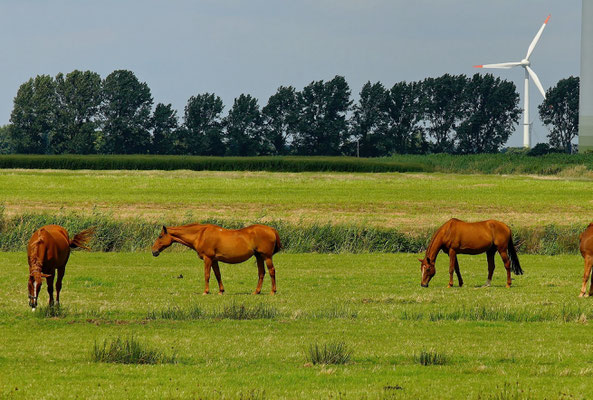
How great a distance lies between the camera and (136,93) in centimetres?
18800

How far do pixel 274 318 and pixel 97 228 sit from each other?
23806mm

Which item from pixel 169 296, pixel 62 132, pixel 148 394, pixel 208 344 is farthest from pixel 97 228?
pixel 62 132

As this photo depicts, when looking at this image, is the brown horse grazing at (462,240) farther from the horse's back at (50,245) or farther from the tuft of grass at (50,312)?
the tuft of grass at (50,312)

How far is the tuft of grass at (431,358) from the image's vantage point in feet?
55.4

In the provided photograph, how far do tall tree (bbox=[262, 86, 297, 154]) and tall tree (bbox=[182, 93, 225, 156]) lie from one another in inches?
397

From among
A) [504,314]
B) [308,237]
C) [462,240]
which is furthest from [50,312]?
[308,237]

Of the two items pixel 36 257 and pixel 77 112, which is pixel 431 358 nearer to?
pixel 36 257

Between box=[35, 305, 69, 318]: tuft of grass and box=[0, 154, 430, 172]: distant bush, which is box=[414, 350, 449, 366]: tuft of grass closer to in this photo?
box=[35, 305, 69, 318]: tuft of grass

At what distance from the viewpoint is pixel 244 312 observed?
2284cm

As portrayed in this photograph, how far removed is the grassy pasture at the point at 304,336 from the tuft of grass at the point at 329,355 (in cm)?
18

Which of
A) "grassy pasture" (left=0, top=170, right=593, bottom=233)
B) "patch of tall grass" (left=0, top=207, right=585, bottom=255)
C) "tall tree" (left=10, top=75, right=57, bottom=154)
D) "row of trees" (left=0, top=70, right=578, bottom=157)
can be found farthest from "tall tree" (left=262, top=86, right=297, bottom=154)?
"patch of tall grass" (left=0, top=207, right=585, bottom=255)

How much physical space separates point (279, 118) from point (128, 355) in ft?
593

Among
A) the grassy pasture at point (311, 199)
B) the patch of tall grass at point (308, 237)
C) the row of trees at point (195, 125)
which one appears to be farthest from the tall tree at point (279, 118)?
the patch of tall grass at point (308, 237)

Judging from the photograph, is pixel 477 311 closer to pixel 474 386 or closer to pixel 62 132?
pixel 474 386
